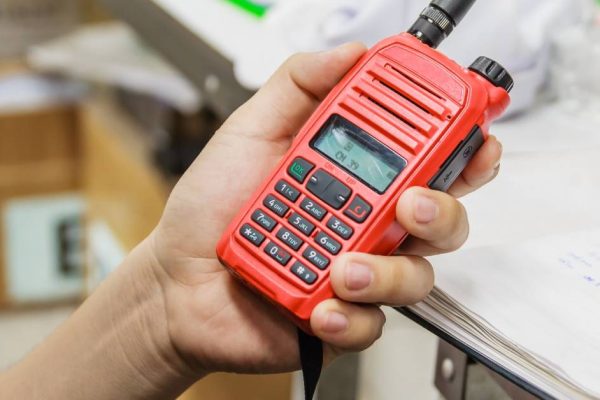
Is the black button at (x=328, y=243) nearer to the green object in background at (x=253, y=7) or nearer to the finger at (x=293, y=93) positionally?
the finger at (x=293, y=93)

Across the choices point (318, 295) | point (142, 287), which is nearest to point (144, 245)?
point (142, 287)

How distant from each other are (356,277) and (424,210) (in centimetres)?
4

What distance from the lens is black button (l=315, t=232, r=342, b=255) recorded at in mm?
401

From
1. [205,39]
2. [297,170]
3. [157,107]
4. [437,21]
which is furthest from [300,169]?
[157,107]

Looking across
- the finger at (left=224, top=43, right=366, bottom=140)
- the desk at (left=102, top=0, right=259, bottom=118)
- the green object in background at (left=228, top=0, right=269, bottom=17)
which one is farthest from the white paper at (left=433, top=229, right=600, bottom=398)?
the green object in background at (left=228, top=0, right=269, bottom=17)

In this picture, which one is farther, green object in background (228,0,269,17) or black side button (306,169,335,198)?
green object in background (228,0,269,17)

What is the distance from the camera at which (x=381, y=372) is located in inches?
24.9

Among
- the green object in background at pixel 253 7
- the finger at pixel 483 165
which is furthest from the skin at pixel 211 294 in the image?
the green object in background at pixel 253 7

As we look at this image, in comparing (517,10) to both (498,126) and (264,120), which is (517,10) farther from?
(264,120)

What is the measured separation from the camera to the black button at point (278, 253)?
404mm

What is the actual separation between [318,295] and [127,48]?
36.2 inches

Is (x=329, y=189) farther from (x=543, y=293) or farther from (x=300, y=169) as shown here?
(x=543, y=293)

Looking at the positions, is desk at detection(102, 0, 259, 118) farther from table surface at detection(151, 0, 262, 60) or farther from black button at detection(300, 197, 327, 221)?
black button at detection(300, 197, 327, 221)

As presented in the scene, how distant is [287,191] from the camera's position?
43 centimetres
